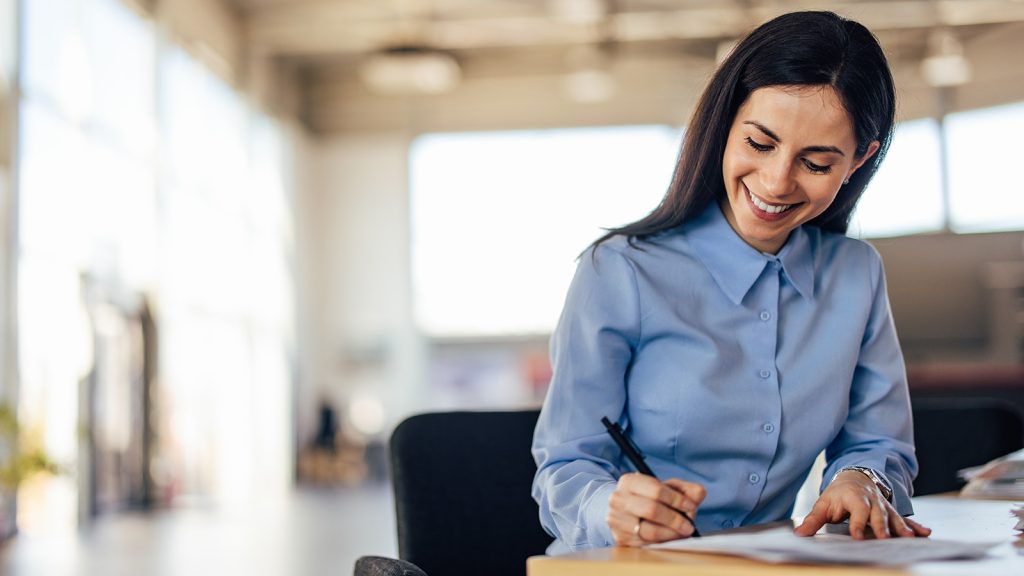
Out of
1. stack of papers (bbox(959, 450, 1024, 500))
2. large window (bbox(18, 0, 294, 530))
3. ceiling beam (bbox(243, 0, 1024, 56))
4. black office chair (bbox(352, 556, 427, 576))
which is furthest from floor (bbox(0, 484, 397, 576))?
ceiling beam (bbox(243, 0, 1024, 56))

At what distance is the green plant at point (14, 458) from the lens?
8023mm

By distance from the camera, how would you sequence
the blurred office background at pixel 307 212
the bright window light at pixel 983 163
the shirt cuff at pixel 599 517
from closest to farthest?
the shirt cuff at pixel 599 517
the blurred office background at pixel 307 212
the bright window light at pixel 983 163

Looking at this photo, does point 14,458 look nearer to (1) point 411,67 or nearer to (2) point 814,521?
(1) point 411,67

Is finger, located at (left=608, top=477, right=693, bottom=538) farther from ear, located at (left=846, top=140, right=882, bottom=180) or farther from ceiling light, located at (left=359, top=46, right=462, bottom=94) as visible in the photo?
ceiling light, located at (left=359, top=46, right=462, bottom=94)

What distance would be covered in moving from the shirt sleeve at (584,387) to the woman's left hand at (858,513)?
23 centimetres

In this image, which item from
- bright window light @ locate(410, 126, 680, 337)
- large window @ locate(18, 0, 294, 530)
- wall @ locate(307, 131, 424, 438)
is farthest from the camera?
wall @ locate(307, 131, 424, 438)

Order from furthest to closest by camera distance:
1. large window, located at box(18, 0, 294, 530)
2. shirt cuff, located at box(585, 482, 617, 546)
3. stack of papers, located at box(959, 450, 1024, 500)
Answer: large window, located at box(18, 0, 294, 530), stack of papers, located at box(959, 450, 1024, 500), shirt cuff, located at box(585, 482, 617, 546)

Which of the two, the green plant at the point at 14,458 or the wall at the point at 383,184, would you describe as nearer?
the green plant at the point at 14,458

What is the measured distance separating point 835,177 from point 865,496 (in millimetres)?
374

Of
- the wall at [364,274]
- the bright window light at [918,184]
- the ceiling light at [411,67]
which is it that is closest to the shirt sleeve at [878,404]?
the ceiling light at [411,67]

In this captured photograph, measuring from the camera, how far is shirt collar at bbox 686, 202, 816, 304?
138 centimetres

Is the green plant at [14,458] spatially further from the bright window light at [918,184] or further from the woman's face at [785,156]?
the bright window light at [918,184]

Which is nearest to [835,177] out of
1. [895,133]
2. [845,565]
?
[895,133]

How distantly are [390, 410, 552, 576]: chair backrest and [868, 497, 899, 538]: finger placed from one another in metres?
0.58
